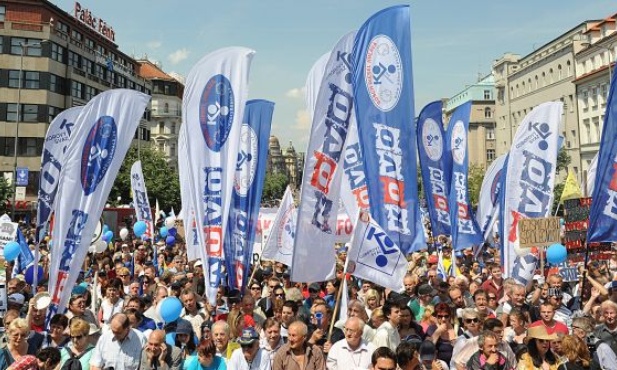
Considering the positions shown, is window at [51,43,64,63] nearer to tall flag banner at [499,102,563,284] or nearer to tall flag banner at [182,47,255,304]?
tall flag banner at [182,47,255,304]

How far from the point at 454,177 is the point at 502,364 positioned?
27.5 feet

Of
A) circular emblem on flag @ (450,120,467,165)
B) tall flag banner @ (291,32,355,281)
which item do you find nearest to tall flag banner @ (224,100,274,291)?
tall flag banner @ (291,32,355,281)

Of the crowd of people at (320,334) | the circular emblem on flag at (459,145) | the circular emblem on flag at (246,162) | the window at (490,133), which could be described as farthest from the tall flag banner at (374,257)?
the window at (490,133)

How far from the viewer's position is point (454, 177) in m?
13.4

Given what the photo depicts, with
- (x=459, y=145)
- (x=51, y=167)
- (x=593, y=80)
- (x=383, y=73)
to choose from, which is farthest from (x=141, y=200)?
(x=593, y=80)

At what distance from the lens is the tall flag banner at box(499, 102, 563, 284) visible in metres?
10.6

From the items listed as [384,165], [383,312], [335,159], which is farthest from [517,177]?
[383,312]

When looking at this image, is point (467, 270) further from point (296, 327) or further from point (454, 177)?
point (296, 327)

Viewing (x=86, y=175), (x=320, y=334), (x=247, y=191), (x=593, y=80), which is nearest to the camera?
(x=320, y=334)

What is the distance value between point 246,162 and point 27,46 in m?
44.7

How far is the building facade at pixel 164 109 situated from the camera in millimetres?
92125

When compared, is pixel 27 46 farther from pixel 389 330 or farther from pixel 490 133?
pixel 490 133

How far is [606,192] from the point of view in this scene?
29.7ft

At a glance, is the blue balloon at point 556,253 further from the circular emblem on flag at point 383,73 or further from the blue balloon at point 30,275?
the blue balloon at point 30,275
